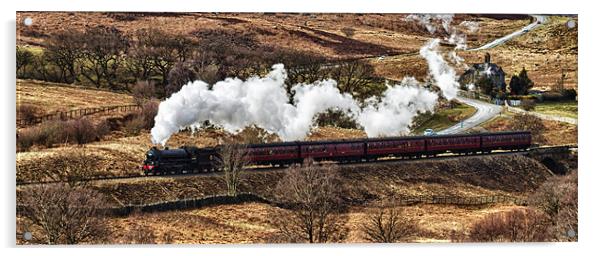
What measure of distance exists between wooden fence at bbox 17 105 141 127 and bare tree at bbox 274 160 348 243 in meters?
Result: 8.39

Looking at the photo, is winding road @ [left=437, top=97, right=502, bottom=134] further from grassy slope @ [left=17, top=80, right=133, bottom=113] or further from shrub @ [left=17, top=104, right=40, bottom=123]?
shrub @ [left=17, top=104, right=40, bottom=123]

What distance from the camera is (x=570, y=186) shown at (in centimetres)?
3372

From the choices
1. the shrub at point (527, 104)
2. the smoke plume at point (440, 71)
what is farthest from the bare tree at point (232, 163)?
the shrub at point (527, 104)

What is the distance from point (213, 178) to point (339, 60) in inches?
356

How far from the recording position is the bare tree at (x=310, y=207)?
31266mm

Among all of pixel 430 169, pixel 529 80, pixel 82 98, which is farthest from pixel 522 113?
pixel 82 98

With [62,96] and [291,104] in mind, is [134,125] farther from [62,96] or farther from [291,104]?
[291,104]

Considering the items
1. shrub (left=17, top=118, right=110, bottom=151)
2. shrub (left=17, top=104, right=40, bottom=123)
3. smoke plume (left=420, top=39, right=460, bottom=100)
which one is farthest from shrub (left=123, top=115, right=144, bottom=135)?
smoke plume (left=420, top=39, right=460, bottom=100)

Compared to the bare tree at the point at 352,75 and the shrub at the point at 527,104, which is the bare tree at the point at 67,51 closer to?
the bare tree at the point at 352,75

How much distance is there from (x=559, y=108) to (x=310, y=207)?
517 inches

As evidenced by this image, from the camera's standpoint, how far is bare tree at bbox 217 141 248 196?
34.7 meters

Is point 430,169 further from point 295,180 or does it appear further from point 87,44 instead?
point 87,44

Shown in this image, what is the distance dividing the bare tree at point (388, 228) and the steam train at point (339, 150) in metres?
5.92

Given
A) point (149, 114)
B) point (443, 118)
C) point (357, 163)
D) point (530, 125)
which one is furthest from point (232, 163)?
point (530, 125)
